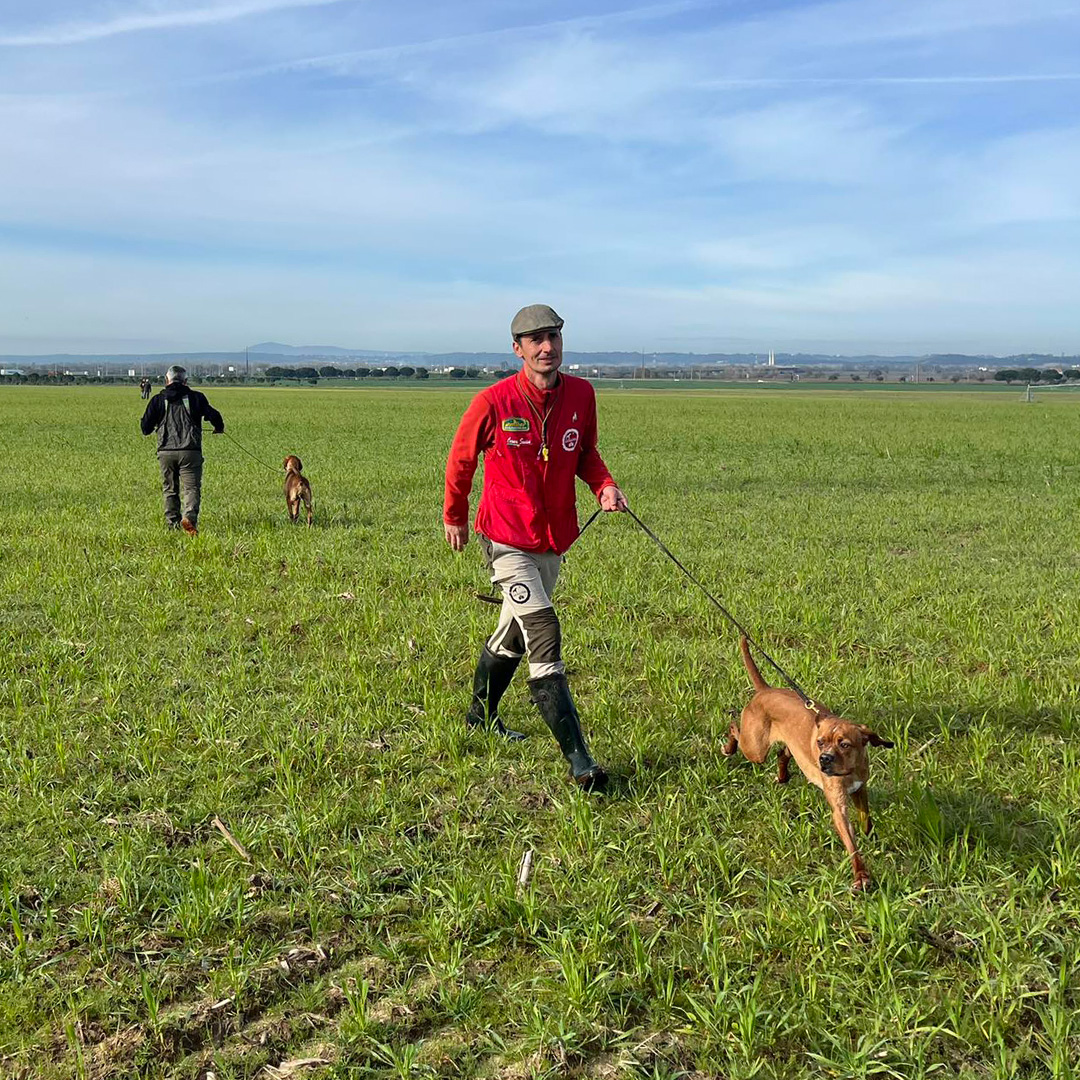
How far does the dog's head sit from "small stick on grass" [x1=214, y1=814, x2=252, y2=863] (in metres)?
2.54

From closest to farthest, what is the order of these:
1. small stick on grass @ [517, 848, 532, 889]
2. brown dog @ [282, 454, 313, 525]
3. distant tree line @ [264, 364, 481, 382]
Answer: small stick on grass @ [517, 848, 532, 889], brown dog @ [282, 454, 313, 525], distant tree line @ [264, 364, 481, 382]

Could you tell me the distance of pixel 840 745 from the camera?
12.3 feet

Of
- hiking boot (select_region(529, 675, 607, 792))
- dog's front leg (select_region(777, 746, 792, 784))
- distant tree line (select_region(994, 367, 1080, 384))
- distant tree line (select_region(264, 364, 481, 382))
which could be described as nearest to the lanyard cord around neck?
hiking boot (select_region(529, 675, 607, 792))

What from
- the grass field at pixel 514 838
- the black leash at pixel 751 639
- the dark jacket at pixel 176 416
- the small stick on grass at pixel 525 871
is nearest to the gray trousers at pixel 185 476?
the dark jacket at pixel 176 416

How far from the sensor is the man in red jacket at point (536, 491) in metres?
4.81

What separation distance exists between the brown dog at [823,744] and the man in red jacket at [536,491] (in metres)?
0.84

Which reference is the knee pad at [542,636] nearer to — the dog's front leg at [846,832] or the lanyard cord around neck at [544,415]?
the lanyard cord around neck at [544,415]

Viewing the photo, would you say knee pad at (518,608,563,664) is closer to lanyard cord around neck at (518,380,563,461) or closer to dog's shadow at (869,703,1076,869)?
lanyard cord around neck at (518,380,563,461)

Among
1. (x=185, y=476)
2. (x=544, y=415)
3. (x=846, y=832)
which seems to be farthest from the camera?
(x=185, y=476)

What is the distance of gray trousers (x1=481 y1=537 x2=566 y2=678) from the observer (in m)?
4.88

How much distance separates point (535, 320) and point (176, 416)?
8.67 meters

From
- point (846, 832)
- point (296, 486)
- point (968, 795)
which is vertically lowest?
point (968, 795)

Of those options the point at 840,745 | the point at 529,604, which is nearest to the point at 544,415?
the point at 529,604

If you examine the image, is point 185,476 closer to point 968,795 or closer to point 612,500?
point 612,500
